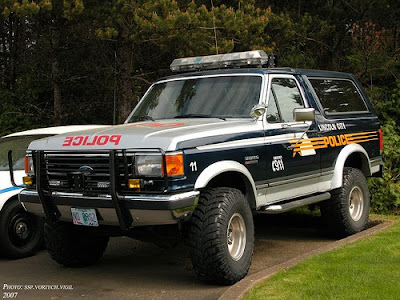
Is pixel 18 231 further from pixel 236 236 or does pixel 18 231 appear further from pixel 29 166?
pixel 236 236

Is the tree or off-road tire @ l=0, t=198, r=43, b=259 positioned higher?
the tree

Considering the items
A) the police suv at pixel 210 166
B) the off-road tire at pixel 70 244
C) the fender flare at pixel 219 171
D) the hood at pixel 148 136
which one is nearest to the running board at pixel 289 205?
the police suv at pixel 210 166

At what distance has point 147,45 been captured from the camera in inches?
587

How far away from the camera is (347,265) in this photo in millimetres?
5473

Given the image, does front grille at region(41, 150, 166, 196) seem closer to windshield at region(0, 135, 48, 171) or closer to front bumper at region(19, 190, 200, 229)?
front bumper at region(19, 190, 200, 229)

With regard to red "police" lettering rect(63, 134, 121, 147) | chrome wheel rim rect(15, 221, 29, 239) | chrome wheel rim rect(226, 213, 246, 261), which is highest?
red "police" lettering rect(63, 134, 121, 147)

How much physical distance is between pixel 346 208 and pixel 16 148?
4.53m

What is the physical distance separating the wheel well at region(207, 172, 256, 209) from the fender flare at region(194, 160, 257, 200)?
0.28 ft

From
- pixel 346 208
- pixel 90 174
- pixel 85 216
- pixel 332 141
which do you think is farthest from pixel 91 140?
pixel 346 208

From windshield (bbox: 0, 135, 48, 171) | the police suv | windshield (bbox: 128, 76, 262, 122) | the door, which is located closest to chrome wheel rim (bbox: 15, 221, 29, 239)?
windshield (bbox: 0, 135, 48, 171)

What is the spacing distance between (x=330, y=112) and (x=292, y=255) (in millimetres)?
1975

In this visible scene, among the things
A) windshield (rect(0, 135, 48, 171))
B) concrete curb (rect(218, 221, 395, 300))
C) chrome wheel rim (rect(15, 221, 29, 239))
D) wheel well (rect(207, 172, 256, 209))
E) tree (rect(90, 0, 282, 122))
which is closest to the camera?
concrete curb (rect(218, 221, 395, 300))

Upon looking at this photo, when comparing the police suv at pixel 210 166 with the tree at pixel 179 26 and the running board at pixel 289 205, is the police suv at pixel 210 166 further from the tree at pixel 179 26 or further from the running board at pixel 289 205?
the tree at pixel 179 26

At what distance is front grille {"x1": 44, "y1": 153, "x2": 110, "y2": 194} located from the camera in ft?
17.0
